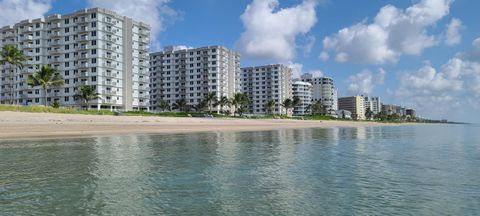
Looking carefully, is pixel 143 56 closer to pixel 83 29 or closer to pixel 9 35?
pixel 83 29

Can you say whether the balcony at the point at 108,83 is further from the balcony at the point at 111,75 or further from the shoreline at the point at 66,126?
the shoreline at the point at 66,126

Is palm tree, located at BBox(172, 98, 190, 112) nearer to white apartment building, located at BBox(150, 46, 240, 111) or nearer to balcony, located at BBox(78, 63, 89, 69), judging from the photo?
white apartment building, located at BBox(150, 46, 240, 111)

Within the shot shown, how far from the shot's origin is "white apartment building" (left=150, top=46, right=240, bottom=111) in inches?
6890

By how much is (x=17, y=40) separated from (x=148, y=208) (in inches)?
5760

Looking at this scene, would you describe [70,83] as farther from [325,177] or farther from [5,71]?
[325,177]

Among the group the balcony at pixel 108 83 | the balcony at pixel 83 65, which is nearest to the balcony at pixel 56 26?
the balcony at pixel 83 65

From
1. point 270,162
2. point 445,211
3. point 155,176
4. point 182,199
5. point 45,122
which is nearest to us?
point 445,211

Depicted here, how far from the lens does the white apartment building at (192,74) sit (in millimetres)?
175000

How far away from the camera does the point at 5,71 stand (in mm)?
137500

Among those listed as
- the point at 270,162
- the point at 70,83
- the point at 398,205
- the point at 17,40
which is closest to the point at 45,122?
the point at 270,162

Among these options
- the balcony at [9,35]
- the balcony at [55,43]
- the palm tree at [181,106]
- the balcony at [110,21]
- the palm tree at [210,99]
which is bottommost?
the palm tree at [181,106]

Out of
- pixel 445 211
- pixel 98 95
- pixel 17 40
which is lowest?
pixel 445 211

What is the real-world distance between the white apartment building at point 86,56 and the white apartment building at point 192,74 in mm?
44076

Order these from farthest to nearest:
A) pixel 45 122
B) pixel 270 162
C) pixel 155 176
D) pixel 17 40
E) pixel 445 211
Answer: pixel 17 40
pixel 45 122
pixel 270 162
pixel 155 176
pixel 445 211
